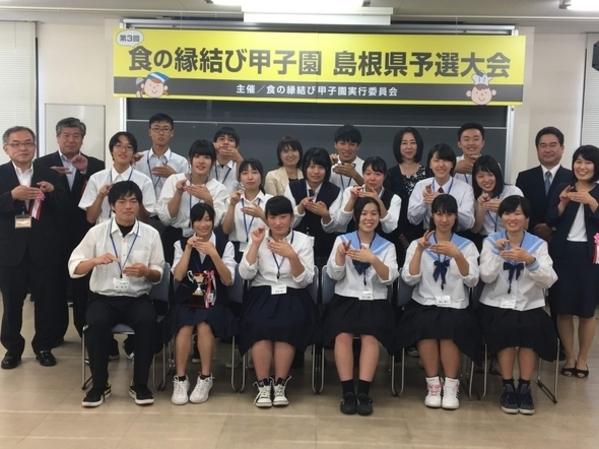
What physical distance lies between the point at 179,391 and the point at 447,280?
173 centimetres

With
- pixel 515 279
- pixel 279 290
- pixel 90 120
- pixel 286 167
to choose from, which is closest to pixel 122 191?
pixel 279 290

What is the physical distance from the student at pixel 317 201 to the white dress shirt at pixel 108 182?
97 centimetres

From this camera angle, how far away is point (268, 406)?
334cm

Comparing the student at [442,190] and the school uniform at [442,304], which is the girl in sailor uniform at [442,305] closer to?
the school uniform at [442,304]

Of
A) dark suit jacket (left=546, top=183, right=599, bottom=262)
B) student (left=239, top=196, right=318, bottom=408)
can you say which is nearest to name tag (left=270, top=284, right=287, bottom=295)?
student (left=239, top=196, right=318, bottom=408)

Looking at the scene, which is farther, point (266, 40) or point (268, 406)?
point (266, 40)

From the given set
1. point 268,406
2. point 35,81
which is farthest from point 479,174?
point 35,81

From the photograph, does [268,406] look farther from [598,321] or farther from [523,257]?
[598,321]

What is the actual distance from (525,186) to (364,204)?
151 centimetres

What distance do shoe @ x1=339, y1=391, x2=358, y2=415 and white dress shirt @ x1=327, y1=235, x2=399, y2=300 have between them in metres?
0.59

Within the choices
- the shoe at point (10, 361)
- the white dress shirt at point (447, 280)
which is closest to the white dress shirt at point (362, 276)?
the white dress shirt at point (447, 280)

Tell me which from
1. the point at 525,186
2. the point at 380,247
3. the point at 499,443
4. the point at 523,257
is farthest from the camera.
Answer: the point at 525,186

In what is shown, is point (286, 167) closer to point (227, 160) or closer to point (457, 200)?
point (227, 160)

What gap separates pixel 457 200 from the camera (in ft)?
12.7
